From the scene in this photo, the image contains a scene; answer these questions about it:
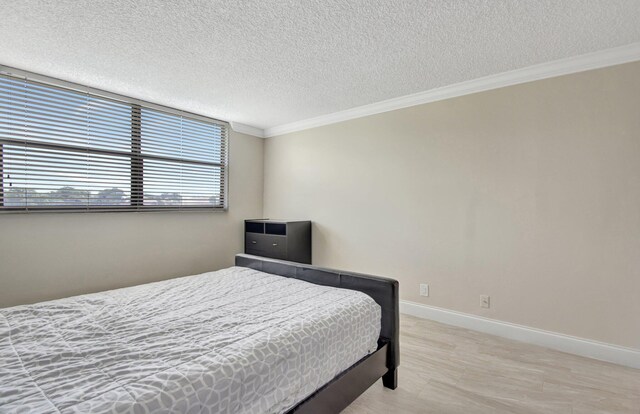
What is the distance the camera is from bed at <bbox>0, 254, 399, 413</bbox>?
1.01m

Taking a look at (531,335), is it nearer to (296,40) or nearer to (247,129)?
(296,40)

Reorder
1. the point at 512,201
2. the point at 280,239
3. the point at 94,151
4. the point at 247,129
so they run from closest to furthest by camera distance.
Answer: the point at 512,201 < the point at 94,151 < the point at 280,239 < the point at 247,129

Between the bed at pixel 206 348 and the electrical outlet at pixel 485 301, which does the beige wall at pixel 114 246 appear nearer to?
the bed at pixel 206 348

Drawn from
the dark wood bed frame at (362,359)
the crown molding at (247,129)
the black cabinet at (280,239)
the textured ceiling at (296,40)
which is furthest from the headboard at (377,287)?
the crown molding at (247,129)

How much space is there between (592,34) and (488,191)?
1328 mm

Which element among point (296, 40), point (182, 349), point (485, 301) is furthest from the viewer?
point (485, 301)

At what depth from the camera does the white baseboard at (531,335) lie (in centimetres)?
224

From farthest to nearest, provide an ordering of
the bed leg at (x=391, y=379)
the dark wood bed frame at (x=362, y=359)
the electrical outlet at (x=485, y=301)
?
1. the electrical outlet at (x=485, y=301)
2. the bed leg at (x=391, y=379)
3. the dark wood bed frame at (x=362, y=359)

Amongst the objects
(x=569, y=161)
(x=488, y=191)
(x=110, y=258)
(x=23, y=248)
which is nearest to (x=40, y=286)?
(x=23, y=248)

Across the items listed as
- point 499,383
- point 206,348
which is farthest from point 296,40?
point 499,383

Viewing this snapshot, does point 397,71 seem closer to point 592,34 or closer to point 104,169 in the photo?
point 592,34

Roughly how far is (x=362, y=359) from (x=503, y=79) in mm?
2689

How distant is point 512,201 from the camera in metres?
2.71

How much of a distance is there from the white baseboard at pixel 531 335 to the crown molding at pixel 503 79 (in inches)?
85.6
